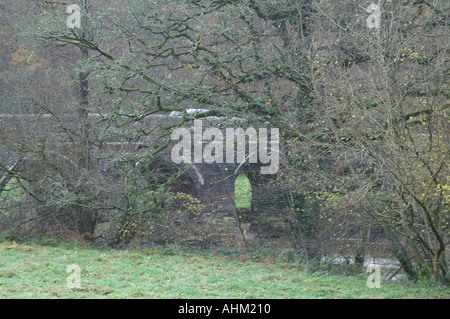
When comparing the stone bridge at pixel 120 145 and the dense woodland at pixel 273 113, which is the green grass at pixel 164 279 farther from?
the stone bridge at pixel 120 145

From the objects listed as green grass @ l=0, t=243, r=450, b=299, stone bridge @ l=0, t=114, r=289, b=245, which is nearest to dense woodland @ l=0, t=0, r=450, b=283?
stone bridge @ l=0, t=114, r=289, b=245

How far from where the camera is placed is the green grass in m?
7.07

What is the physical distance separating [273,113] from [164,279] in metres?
4.50

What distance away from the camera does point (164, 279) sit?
8.70 metres

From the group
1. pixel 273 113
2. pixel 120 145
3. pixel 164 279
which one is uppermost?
→ pixel 273 113

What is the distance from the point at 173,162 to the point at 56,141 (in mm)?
3522

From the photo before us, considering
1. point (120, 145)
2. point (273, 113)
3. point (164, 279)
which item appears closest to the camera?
point (164, 279)

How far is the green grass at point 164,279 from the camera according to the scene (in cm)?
707

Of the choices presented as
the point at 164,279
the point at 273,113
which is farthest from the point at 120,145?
the point at 164,279

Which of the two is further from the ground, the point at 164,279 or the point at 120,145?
the point at 120,145

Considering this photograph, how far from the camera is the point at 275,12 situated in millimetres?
11336

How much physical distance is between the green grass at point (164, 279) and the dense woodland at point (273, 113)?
1196 millimetres

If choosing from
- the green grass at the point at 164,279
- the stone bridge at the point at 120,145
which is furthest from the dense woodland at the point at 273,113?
the green grass at the point at 164,279

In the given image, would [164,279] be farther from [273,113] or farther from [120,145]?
[120,145]
